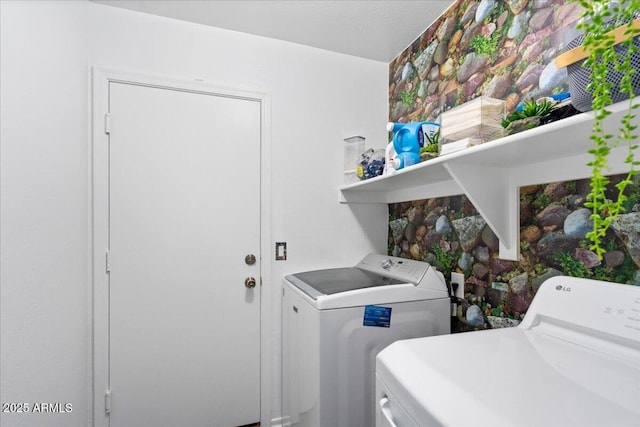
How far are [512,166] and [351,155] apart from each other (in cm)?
108

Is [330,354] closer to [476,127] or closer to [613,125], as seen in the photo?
[476,127]

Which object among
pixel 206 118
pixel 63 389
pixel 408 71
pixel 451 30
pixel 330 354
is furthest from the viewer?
pixel 408 71

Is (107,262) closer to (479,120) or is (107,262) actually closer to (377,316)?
(377,316)

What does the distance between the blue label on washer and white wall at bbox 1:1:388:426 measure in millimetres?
713

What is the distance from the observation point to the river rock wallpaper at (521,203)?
114 centimetres

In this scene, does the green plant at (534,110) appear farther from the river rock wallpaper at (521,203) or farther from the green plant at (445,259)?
the green plant at (445,259)

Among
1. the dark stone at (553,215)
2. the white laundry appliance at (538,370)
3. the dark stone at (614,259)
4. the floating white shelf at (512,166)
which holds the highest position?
the floating white shelf at (512,166)

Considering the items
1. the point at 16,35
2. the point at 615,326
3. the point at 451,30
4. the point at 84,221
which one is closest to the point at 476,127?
the point at 615,326

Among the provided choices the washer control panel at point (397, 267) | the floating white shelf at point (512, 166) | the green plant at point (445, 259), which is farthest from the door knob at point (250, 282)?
the green plant at point (445, 259)

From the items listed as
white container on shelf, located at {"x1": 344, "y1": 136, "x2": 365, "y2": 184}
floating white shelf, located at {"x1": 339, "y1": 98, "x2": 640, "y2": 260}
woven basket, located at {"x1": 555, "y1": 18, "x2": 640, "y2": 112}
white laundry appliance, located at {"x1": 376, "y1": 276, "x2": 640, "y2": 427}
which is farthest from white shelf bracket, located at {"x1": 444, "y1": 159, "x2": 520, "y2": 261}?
white container on shelf, located at {"x1": 344, "y1": 136, "x2": 365, "y2": 184}

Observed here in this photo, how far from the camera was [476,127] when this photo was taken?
47.8 inches

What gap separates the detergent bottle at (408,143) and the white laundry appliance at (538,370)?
75 cm

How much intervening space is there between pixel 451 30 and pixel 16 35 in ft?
7.11

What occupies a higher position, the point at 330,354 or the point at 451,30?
the point at 451,30
